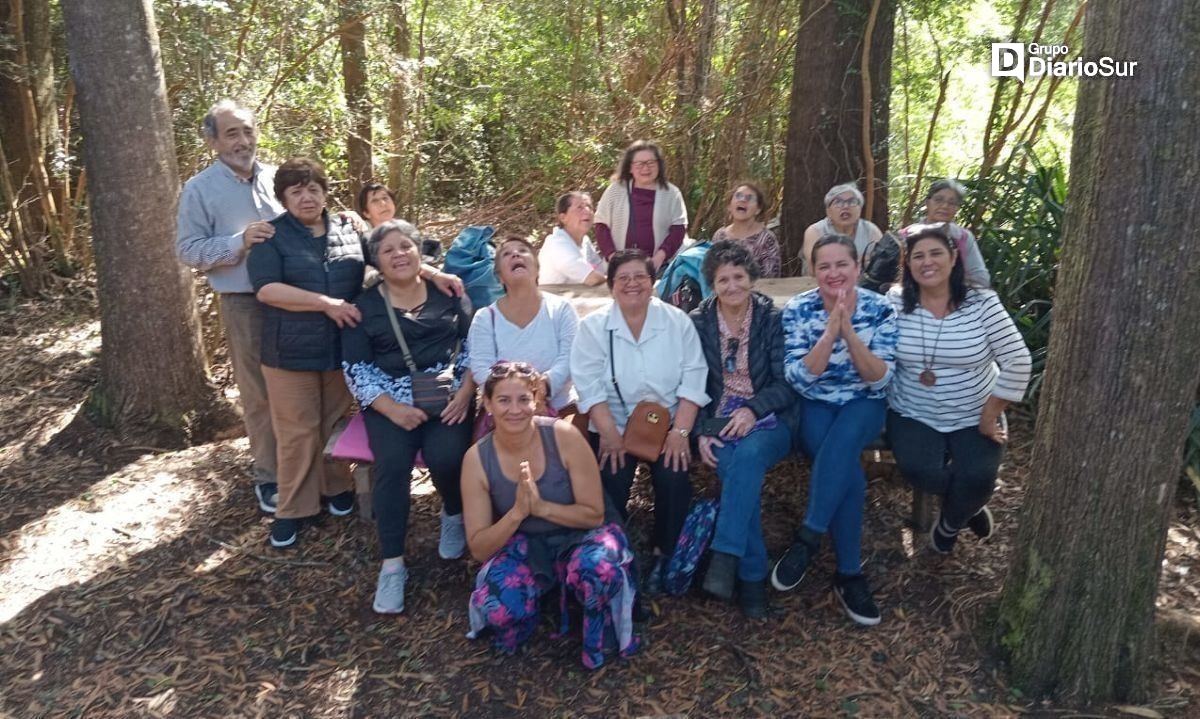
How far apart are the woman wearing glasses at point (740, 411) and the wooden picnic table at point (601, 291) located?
0.69 metres

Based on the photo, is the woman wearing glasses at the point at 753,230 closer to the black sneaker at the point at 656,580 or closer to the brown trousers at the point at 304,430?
the black sneaker at the point at 656,580

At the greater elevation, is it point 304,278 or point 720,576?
point 304,278

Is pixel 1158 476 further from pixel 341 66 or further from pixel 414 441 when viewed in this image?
pixel 341 66

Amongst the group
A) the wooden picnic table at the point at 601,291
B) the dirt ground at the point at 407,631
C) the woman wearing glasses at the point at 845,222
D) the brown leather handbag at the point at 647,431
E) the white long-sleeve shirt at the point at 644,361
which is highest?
the woman wearing glasses at the point at 845,222

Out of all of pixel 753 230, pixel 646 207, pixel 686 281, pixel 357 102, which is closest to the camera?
pixel 686 281

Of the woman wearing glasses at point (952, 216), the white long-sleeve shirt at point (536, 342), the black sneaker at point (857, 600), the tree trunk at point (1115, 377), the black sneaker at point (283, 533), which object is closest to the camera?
the tree trunk at point (1115, 377)

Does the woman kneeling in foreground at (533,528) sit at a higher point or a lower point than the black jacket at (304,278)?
lower

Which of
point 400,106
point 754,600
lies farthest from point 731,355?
point 400,106

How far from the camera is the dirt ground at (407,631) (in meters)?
3.18

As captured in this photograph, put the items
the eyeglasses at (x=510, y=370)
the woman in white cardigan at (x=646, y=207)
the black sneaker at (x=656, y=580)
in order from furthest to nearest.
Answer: the woman in white cardigan at (x=646, y=207) < the black sneaker at (x=656, y=580) < the eyeglasses at (x=510, y=370)

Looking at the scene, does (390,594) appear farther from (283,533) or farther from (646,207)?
(646,207)

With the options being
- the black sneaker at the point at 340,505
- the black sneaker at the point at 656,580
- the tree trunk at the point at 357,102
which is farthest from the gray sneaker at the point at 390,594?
the tree trunk at the point at 357,102

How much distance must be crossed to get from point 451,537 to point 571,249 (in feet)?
6.50

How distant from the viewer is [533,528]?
3.40m
